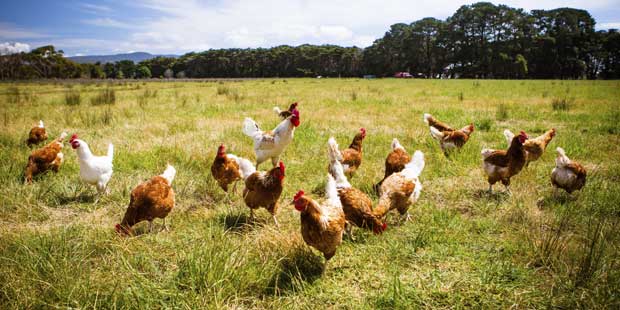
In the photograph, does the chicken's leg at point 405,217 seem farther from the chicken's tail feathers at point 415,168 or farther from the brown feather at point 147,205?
the brown feather at point 147,205

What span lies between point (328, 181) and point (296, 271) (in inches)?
39.5

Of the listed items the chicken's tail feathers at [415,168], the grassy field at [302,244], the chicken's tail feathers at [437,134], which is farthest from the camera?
the chicken's tail feathers at [437,134]

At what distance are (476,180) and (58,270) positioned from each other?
17.3 ft

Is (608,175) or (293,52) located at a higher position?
(293,52)

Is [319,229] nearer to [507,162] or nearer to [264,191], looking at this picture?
[264,191]

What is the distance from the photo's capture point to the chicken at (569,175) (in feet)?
12.7

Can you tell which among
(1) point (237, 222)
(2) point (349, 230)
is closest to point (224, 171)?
(1) point (237, 222)

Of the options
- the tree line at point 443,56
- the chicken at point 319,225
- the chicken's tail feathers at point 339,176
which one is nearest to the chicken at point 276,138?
the chicken's tail feathers at point 339,176

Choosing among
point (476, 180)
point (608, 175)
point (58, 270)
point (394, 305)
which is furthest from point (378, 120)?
point (58, 270)

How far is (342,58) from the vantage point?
8281 centimetres

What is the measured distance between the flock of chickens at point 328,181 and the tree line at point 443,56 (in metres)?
52.5

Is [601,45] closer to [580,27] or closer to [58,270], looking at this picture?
[580,27]

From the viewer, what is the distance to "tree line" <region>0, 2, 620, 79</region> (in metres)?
53.3

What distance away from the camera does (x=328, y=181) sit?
325 centimetres
